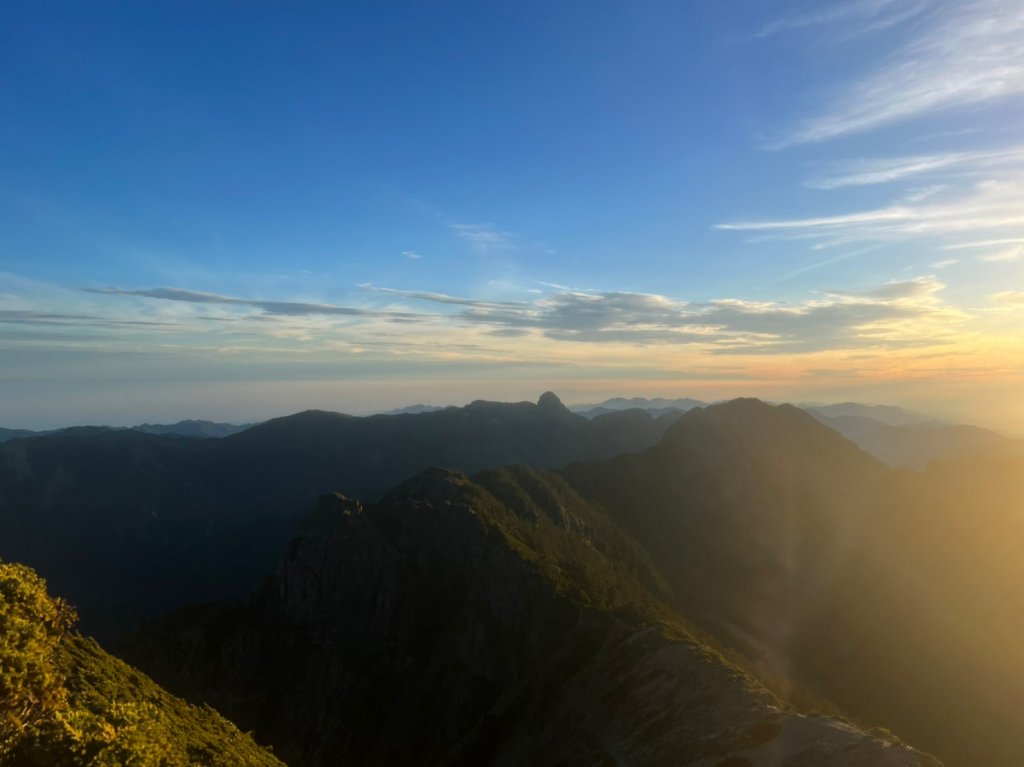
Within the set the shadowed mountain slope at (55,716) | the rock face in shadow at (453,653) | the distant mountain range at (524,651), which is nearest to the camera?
the shadowed mountain slope at (55,716)

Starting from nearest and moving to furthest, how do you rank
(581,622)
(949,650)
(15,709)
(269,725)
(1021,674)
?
1. (15,709)
2. (581,622)
3. (269,725)
4. (1021,674)
5. (949,650)

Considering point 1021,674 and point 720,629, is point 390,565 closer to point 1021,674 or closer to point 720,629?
point 720,629

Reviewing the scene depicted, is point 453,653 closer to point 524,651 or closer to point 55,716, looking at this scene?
point 524,651

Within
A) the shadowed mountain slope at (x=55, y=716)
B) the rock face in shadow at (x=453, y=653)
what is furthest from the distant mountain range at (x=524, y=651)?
the shadowed mountain slope at (x=55, y=716)

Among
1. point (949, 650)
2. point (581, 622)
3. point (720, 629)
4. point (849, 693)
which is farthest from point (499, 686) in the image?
point (949, 650)

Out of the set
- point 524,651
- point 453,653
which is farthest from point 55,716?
point 453,653

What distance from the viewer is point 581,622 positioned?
113 meters

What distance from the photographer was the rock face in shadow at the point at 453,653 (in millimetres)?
77125

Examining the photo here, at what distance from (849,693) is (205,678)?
552ft

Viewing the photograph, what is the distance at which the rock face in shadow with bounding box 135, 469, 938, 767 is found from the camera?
3036 inches

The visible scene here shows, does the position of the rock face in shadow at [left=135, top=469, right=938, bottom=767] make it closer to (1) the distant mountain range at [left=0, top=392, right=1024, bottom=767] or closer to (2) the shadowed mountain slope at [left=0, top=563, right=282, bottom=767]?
(1) the distant mountain range at [left=0, top=392, right=1024, bottom=767]

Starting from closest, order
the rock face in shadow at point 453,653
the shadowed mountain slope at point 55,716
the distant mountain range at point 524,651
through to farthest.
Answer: the shadowed mountain slope at point 55,716, the rock face in shadow at point 453,653, the distant mountain range at point 524,651

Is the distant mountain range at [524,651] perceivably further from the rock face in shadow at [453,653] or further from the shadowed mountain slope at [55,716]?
the shadowed mountain slope at [55,716]

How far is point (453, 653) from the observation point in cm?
12888
